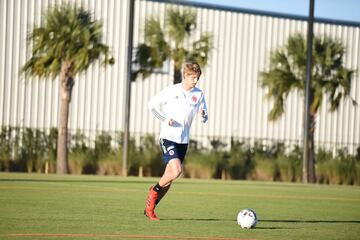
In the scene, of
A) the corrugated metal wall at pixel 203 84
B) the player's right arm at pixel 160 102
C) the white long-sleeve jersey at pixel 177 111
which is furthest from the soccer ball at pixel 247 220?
the corrugated metal wall at pixel 203 84

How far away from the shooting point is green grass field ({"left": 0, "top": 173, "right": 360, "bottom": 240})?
11.5 m

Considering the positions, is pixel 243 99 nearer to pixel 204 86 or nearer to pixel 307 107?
pixel 204 86

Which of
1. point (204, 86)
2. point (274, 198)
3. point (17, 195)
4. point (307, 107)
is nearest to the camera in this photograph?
point (17, 195)

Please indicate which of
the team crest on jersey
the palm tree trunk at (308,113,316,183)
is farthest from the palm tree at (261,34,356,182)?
the team crest on jersey

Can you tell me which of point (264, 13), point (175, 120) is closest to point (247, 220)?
point (175, 120)

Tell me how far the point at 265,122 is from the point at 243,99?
1.57m

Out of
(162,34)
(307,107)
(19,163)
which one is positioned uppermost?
(162,34)

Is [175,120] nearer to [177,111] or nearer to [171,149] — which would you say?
[177,111]

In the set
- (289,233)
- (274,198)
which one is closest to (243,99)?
(274,198)

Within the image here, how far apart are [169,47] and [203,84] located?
7.89 meters

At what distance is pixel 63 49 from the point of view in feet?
115

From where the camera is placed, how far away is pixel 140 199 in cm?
1850

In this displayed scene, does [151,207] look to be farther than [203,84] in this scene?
No

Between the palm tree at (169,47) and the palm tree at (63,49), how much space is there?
309 centimetres
